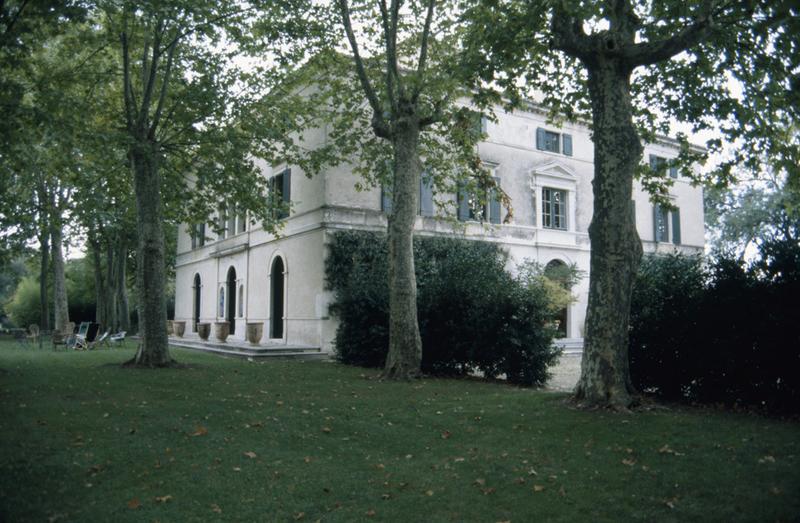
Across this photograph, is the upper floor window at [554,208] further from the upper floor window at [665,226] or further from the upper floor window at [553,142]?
the upper floor window at [665,226]

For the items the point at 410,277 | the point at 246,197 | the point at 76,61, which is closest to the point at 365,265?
the point at 246,197

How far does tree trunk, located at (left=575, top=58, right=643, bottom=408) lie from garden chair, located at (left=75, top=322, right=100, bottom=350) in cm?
1814

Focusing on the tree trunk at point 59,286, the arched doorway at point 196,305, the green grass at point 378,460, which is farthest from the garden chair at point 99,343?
the green grass at point 378,460

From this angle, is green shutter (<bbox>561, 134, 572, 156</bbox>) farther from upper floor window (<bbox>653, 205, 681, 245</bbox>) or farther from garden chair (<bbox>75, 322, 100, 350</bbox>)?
garden chair (<bbox>75, 322, 100, 350</bbox>)

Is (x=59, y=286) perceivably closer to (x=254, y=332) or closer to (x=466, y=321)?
(x=254, y=332)

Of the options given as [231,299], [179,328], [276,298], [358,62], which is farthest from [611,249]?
[179,328]

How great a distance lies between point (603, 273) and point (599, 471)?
3.61 m

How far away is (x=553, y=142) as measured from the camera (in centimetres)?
2758

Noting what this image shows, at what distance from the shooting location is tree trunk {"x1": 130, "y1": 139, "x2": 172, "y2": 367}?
1471cm

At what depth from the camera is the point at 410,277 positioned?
43.3 feet

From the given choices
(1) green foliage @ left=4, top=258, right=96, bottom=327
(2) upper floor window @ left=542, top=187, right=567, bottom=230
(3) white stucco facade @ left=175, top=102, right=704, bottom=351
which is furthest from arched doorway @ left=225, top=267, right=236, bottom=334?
(1) green foliage @ left=4, top=258, right=96, bottom=327

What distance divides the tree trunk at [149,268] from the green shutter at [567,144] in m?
18.5

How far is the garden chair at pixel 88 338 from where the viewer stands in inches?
844

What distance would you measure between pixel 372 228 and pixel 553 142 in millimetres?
10777
